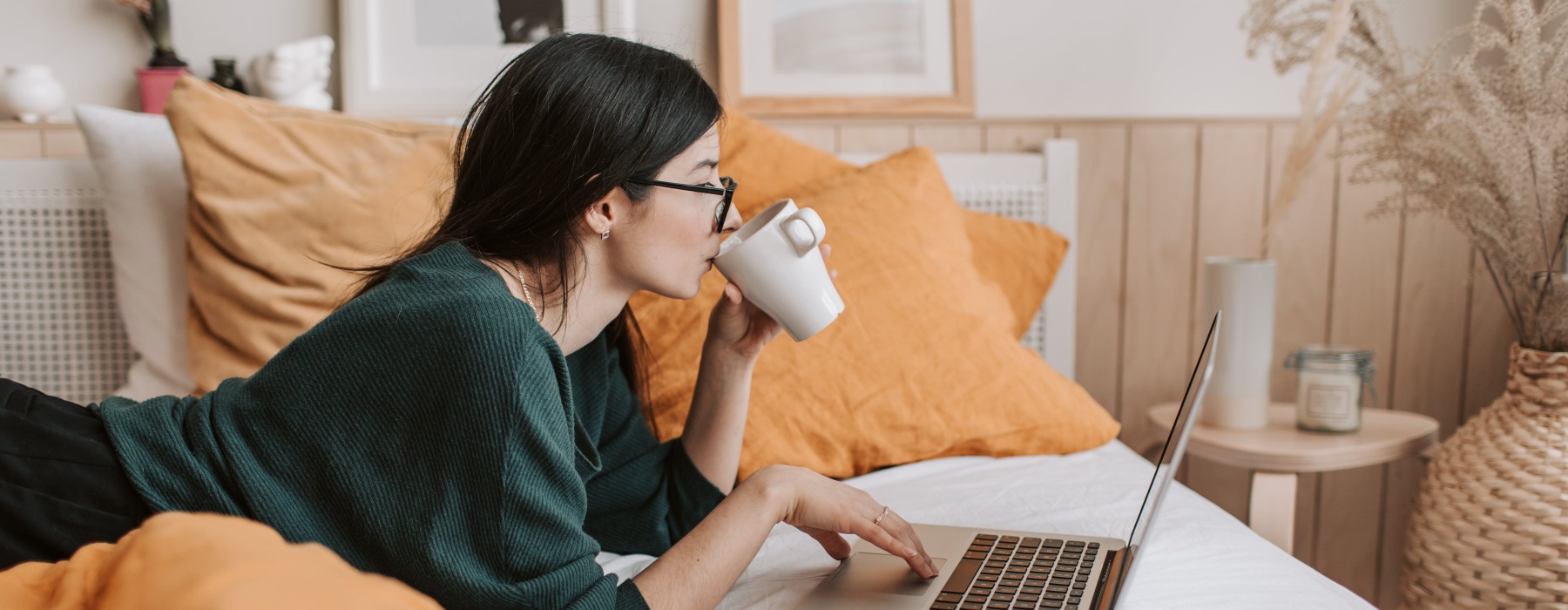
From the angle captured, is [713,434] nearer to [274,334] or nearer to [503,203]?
[503,203]

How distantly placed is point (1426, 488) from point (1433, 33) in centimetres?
89

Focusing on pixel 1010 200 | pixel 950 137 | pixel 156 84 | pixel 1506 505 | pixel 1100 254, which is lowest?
pixel 1506 505

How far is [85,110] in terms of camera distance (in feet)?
4.89

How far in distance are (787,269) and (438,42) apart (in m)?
1.04

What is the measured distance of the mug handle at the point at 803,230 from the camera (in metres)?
0.98

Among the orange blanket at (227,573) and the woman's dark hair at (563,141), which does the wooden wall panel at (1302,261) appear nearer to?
the woman's dark hair at (563,141)

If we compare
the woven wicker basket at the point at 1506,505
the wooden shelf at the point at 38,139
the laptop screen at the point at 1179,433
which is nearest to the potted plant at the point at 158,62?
the wooden shelf at the point at 38,139

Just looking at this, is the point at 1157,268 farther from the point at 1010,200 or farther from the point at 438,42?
the point at 438,42

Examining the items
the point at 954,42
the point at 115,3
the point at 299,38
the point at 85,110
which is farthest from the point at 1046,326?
the point at 115,3

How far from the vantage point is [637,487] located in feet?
3.81

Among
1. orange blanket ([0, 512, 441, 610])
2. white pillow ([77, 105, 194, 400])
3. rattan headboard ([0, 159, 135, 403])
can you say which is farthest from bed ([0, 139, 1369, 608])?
orange blanket ([0, 512, 441, 610])

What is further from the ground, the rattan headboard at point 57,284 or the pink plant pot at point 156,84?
the pink plant pot at point 156,84

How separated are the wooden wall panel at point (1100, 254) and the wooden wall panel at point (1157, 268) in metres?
0.02

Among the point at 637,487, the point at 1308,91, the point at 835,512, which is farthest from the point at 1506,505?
the point at 637,487
